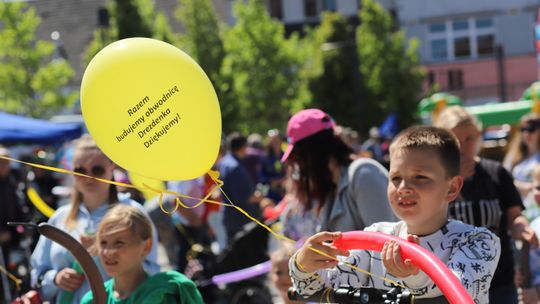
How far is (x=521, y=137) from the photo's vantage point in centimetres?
848

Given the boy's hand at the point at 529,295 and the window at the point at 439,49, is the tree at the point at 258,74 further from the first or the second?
the boy's hand at the point at 529,295

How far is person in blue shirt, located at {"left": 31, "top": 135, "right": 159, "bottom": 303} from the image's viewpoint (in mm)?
4410

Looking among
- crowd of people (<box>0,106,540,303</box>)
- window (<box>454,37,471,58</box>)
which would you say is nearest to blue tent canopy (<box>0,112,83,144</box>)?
crowd of people (<box>0,106,540,303</box>)

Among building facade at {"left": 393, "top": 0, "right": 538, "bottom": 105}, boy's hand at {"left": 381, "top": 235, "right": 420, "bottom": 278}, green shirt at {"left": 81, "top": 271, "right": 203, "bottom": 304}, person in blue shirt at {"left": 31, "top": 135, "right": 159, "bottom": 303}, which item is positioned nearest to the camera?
boy's hand at {"left": 381, "top": 235, "right": 420, "bottom": 278}

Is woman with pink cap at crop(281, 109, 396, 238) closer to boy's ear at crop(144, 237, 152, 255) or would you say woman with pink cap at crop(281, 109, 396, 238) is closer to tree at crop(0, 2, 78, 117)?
boy's ear at crop(144, 237, 152, 255)

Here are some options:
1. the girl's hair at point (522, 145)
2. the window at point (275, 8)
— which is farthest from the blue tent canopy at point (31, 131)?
the window at point (275, 8)

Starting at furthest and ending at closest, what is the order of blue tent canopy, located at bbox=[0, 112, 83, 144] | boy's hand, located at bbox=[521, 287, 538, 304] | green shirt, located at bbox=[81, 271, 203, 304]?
blue tent canopy, located at bbox=[0, 112, 83, 144] → boy's hand, located at bbox=[521, 287, 538, 304] → green shirt, located at bbox=[81, 271, 203, 304]

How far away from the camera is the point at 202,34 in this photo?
116 ft

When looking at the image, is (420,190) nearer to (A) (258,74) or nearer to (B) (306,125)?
(B) (306,125)

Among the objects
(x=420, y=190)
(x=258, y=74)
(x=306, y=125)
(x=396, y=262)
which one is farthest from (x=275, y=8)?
(x=396, y=262)

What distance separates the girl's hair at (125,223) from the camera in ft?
13.2

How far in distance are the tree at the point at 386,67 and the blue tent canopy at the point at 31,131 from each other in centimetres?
1855

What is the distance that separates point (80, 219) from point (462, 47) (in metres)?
47.4

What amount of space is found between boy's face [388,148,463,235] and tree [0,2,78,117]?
26.7 meters
